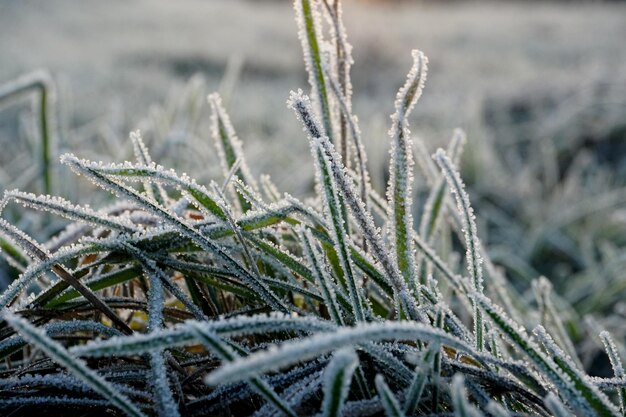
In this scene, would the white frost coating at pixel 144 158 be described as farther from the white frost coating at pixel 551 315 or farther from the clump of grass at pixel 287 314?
the white frost coating at pixel 551 315

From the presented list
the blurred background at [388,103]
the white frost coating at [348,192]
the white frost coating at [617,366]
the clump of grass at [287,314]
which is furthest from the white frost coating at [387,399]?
the blurred background at [388,103]

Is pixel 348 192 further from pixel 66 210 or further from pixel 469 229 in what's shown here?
pixel 66 210

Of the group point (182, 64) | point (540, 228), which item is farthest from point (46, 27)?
point (540, 228)

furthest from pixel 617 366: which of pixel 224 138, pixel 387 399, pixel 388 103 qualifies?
pixel 388 103

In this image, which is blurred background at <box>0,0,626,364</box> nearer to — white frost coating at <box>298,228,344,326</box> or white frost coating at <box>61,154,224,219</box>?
white frost coating at <box>61,154,224,219</box>

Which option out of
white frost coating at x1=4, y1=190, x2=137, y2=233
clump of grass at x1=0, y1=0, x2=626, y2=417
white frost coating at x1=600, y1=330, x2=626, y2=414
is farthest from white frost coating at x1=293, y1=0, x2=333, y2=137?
white frost coating at x1=600, y1=330, x2=626, y2=414

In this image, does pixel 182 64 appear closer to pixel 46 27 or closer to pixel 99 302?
pixel 46 27
